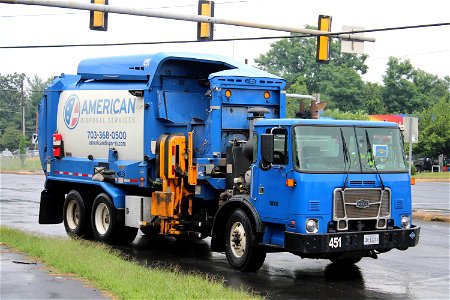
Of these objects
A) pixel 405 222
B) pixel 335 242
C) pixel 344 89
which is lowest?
pixel 335 242

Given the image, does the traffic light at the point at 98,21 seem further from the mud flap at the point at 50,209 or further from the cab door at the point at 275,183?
the cab door at the point at 275,183

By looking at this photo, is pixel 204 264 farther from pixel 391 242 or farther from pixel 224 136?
pixel 391 242

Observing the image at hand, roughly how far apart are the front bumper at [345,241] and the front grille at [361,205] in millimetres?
184

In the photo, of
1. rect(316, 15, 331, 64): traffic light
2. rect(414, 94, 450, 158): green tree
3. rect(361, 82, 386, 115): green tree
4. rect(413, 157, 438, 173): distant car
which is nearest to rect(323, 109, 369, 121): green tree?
rect(414, 94, 450, 158): green tree

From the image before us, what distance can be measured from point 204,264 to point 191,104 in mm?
3530

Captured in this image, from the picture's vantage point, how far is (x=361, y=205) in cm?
1229

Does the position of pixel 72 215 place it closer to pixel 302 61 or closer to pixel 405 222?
pixel 405 222

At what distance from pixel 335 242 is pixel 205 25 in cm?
1061

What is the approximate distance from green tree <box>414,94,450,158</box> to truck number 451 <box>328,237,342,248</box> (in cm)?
4989

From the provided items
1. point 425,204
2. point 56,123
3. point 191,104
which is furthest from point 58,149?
point 425,204

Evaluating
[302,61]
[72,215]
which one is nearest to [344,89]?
[302,61]

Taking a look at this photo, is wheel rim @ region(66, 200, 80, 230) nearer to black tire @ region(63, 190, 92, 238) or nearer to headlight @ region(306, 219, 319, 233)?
black tire @ region(63, 190, 92, 238)

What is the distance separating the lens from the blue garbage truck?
40.2 feet

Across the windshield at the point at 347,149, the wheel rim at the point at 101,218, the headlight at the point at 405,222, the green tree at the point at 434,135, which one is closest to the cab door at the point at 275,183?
the windshield at the point at 347,149
